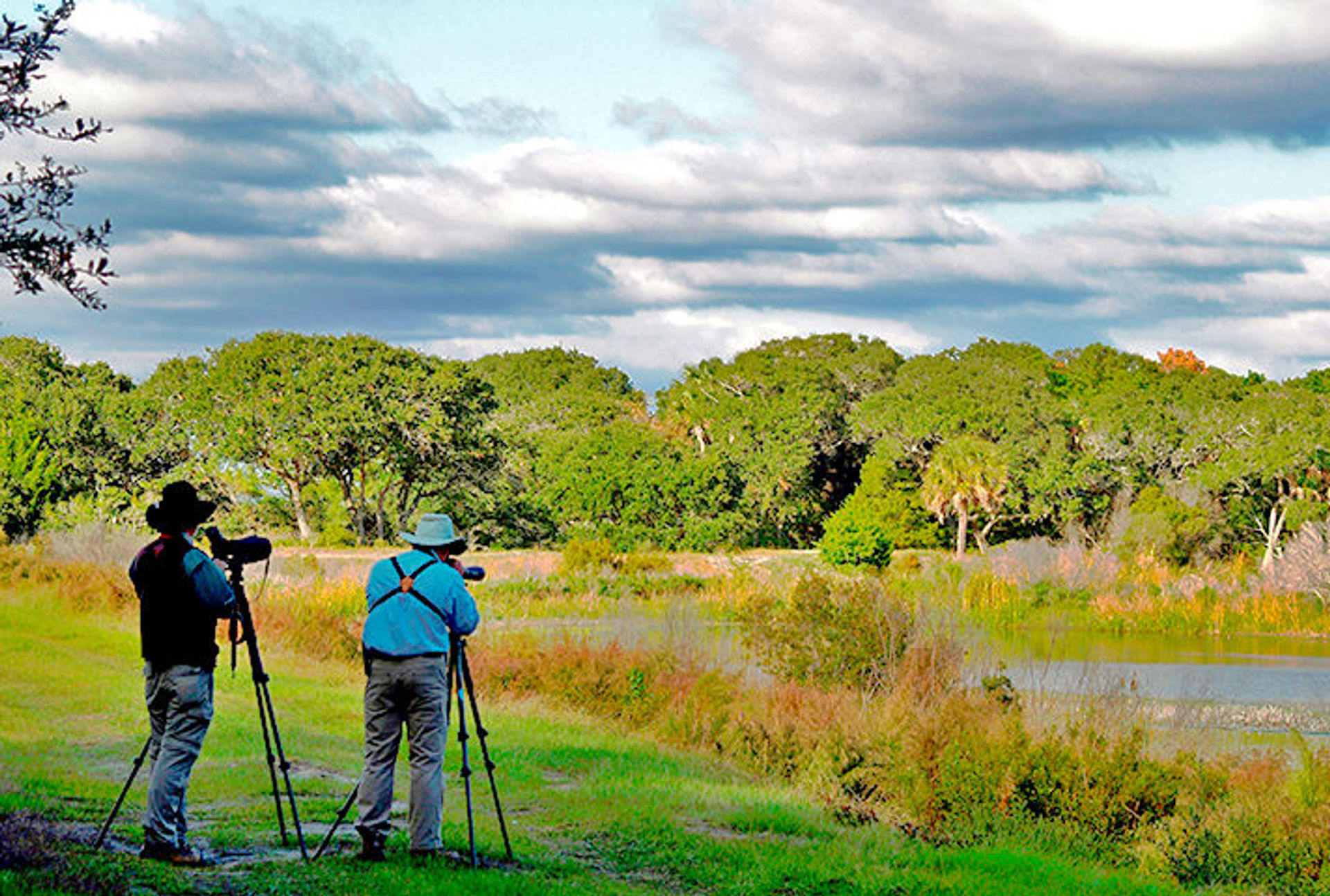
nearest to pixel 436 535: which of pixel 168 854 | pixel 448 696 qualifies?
pixel 448 696

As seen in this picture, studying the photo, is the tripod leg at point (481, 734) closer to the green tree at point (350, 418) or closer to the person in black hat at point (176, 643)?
the person in black hat at point (176, 643)

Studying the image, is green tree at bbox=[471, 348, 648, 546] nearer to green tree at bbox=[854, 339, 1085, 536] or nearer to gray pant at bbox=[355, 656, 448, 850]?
green tree at bbox=[854, 339, 1085, 536]

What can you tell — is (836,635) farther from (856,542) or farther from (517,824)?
(856,542)

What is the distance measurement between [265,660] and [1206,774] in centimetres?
1284

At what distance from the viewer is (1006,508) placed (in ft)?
171

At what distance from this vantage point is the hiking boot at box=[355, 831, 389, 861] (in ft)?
28.4

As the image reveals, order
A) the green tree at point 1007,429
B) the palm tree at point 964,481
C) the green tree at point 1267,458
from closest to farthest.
Result: the palm tree at point 964,481
the green tree at point 1267,458
the green tree at point 1007,429

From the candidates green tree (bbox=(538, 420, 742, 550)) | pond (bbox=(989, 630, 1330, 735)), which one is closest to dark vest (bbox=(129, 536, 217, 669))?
pond (bbox=(989, 630, 1330, 735))

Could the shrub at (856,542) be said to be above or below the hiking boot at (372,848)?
above

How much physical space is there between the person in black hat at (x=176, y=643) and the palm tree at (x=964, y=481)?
1593 inches

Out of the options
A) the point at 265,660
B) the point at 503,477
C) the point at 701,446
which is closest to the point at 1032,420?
the point at 701,446

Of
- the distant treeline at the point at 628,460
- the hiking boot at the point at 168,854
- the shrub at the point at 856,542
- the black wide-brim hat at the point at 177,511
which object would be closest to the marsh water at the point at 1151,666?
the shrub at the point at 856,542

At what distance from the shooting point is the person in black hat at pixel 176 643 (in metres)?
8.27

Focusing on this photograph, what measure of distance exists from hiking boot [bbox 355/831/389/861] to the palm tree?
39.8m
